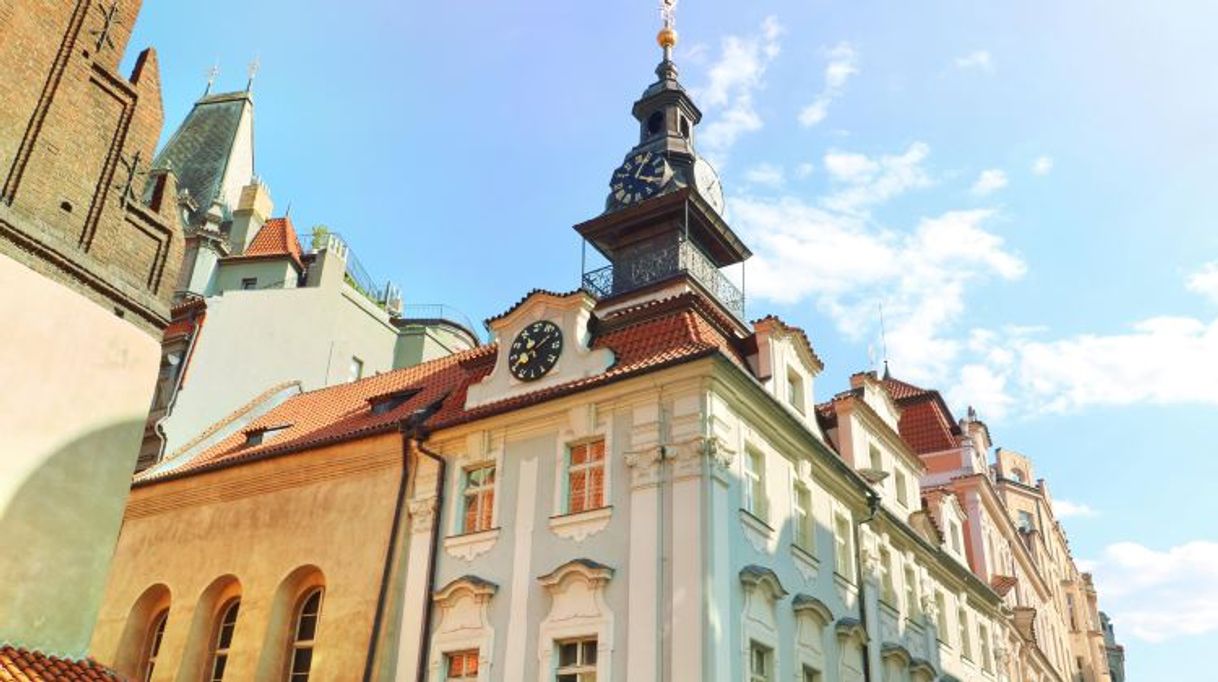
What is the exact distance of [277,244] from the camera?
125 feet

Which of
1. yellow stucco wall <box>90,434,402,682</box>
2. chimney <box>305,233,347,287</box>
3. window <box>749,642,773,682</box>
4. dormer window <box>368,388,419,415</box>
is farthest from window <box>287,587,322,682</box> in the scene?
chimney <box>305,233,347,287</box>

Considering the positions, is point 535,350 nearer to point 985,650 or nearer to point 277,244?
point 985,650

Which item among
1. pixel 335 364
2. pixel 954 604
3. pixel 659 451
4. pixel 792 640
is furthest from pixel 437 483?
pixel 954 604

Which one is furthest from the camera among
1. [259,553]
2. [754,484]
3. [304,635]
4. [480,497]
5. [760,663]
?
[259,553]

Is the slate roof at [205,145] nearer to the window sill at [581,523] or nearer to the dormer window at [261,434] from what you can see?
the dormer window at [261,434]

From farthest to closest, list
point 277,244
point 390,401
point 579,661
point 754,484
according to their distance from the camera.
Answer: point 277,244, point 390,401, point 754,484, point 579,661

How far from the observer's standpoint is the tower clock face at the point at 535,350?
1859 cm

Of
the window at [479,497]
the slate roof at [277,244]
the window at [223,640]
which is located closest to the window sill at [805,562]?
the window at [479,497]

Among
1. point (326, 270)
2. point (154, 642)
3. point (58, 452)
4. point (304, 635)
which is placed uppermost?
point (326, 270)

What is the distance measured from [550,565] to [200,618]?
8.35 meters

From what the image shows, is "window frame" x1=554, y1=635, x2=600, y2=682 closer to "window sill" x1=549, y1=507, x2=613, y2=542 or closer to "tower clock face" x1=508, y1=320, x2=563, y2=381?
"window sill" x1=549, y1=507, x2=613, y2=542

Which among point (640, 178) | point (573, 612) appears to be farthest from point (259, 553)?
point (640, 178)

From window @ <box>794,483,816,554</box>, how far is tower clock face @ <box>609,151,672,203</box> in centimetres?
1071

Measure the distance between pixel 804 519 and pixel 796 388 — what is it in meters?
2.81
